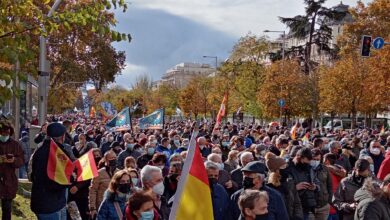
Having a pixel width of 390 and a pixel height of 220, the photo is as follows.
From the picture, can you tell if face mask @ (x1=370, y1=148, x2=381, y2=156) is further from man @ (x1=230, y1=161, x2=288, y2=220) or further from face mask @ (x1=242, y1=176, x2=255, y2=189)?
face mask @ (x1=242, y1=176, x2=255, y2=189)

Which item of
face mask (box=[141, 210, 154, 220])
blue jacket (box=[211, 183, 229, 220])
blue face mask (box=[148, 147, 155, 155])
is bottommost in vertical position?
blue jacket (box=[211, 183, 229, 220])

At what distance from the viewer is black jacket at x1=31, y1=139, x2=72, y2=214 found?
7.50 metres

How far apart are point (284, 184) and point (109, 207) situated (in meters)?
2.57

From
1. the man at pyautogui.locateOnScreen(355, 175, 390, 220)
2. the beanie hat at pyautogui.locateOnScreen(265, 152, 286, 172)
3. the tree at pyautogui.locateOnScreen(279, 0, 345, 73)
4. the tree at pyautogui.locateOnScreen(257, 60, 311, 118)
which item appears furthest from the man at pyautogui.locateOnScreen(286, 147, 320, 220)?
the tree at pyautogui.locateOnScreen(279, 0, 345, 73)

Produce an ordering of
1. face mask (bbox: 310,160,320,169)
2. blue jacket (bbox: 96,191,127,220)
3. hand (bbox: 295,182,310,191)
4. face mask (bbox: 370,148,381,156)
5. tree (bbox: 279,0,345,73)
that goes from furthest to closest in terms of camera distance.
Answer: tree (bbox: 279,0,345,73) < face mask (bbox: 370,148,381,156) < face mask (bbox: 310,160,320,169) < hand (bbox: 295,182,310,191) < blue jacket (bbox: 96,191,127,220)

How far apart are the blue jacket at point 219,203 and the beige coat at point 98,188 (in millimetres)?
2123

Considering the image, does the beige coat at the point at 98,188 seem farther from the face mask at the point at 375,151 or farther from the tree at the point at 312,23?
the tree at the point at 312,23

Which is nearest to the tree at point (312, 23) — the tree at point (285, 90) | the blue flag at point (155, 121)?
the tree at point (285, 90)

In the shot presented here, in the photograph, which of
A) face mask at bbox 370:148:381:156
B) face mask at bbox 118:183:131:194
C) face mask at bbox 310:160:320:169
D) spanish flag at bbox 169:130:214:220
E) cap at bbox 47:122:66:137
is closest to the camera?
spanish flag at bbox 169:130:214:220

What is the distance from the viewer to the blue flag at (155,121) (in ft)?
81.3

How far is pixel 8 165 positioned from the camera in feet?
30.2

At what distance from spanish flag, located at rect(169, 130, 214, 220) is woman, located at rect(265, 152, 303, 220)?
3291mm

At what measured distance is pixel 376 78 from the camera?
3431 cm

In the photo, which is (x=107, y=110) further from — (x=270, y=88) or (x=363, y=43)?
(x=363, y=43)
